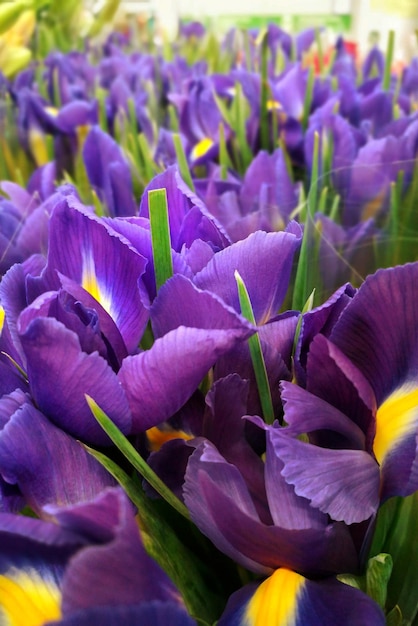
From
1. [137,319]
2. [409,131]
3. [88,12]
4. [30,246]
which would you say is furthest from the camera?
[88,12]

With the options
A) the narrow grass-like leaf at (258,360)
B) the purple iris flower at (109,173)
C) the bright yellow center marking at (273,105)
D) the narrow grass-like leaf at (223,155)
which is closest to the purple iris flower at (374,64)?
the bright yellow center marking at (273,105)

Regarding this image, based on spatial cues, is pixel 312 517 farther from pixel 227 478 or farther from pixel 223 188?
pixel 223 188

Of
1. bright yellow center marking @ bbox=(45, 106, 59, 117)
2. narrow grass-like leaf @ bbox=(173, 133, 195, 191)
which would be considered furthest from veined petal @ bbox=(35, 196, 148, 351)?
bright yellow center marking @ bbox=(45, 106, 59, 117)

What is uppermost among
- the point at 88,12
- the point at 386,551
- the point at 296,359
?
the point at 88,12

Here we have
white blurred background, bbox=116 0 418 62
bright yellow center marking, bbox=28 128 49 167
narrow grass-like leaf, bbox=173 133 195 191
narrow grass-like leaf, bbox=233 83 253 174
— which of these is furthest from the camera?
white blurred background, bbox=116 0 418 62

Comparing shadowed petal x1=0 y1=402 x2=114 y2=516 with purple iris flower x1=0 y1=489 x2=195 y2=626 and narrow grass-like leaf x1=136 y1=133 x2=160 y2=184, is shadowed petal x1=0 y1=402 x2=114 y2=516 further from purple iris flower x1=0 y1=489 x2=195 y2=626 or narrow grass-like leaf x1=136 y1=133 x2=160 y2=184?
narrow grass-like leaf x1=136 y1=133 x2=160 y2=184

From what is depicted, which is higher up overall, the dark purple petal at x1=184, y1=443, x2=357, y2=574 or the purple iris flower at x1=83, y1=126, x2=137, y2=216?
the purple iris flower at x1=83, y1=126, x2=137, y2=216

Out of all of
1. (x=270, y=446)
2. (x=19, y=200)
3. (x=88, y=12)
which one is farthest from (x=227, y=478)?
(x=88, y=12)
